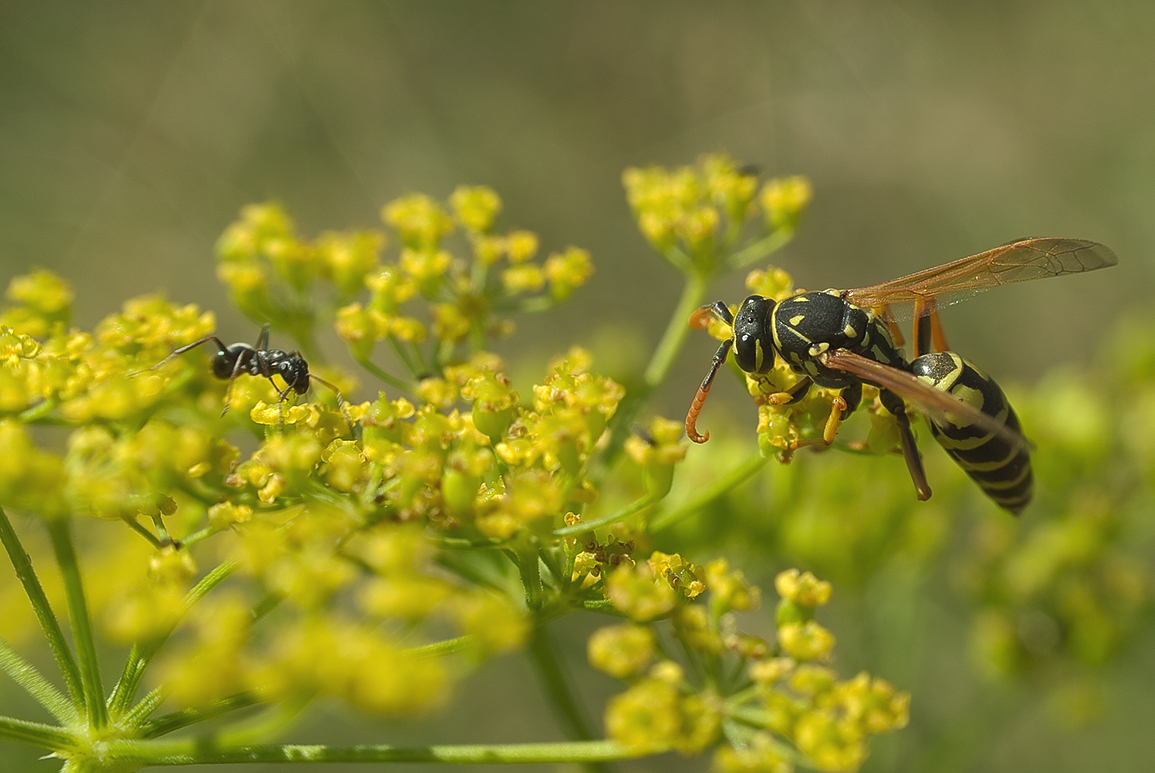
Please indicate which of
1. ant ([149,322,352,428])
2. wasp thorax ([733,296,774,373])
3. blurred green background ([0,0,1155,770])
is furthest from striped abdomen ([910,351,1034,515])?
blurred green background ([0,0,1155,770])

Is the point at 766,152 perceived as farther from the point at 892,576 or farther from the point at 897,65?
the point at 892,576

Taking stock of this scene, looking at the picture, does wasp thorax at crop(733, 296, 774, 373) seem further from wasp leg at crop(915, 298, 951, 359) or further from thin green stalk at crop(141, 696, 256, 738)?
thin green stalk at crop(141, 696, 256, 738)

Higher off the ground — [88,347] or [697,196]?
[88,347]

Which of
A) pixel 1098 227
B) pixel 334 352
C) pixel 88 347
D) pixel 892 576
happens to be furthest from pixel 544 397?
pixel 1098 227

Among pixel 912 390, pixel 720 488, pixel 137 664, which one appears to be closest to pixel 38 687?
pixel 137 664

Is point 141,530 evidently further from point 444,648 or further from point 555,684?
point 555,684
